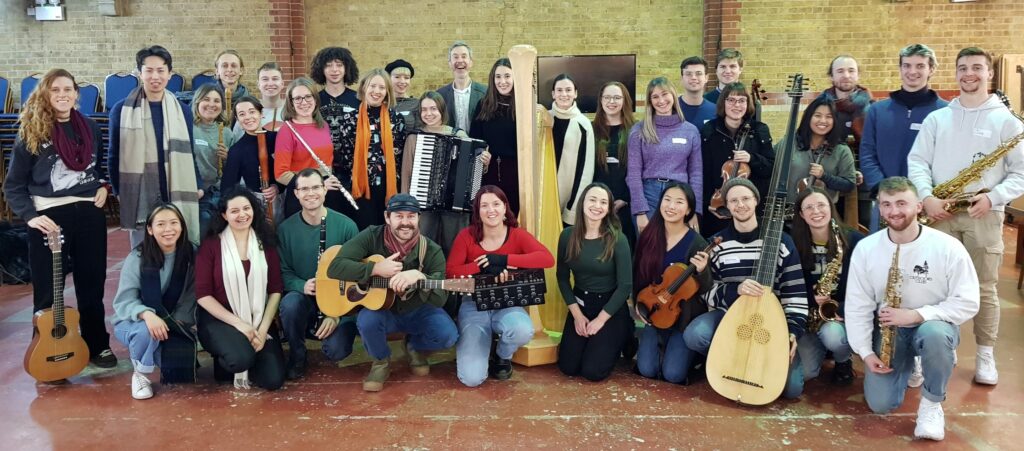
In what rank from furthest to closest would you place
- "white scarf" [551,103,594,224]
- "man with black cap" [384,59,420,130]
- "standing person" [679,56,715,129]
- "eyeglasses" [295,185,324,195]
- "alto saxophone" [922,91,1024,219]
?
"standing person" [679,56,715,129], "man with black cap" [384,59,420,130], "white scarf" [551,103,594,224], "eyeglasses" [295,185,324,195], "alto saxophone" [922,91,1024,219]

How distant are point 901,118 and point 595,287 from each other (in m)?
1.91

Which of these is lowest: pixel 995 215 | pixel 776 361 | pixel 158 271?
pixel 776 361

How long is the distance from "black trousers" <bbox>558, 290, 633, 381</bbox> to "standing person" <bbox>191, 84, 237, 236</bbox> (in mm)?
2157

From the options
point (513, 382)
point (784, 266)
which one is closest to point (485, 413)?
point (513, 382)

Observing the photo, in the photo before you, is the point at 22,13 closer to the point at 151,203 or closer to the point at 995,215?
the point at 151,203

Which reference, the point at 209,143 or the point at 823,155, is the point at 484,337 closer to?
the point at 209,143

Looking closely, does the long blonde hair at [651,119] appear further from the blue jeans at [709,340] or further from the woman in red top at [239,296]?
the woman in red top at [239,296]

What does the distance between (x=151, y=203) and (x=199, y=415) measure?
1.30 meters

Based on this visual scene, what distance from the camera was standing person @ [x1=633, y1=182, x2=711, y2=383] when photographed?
3.81 meters

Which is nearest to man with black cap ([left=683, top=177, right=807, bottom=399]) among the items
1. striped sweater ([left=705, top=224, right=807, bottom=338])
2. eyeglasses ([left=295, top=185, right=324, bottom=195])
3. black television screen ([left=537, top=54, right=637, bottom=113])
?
striped sweater ([left=705, top=224, right=807, bottom=338])

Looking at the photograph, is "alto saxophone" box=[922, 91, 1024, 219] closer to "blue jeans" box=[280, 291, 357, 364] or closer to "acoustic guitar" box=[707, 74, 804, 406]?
"acoustic guitar" box=[707, 74, 804, 406]

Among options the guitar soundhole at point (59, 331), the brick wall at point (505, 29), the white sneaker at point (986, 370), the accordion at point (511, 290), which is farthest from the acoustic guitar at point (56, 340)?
the brick wall at point (505, 29)

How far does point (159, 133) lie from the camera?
4160mm

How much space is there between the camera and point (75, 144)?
3.86 m
